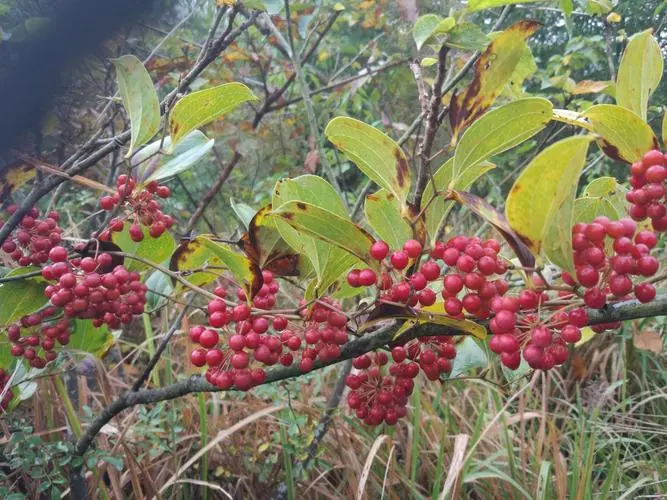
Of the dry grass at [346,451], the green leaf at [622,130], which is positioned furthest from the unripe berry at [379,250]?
the dry grass at [346,451]

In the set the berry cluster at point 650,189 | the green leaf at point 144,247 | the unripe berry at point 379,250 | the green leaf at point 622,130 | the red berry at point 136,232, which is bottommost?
the green leaf at point 144,247

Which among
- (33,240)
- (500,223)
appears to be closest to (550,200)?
(500,223)

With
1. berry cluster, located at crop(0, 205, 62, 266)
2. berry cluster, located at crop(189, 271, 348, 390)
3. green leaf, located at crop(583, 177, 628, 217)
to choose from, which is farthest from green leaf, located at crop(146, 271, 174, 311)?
green leaf, located at crop(583, 177, 628, 217)

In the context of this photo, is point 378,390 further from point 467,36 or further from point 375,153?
point 467,36

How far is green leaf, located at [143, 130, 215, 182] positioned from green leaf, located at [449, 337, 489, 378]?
18.6 inches

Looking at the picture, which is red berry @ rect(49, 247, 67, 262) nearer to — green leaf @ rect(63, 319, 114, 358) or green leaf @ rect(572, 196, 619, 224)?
green leaf @ rect(63, 319, 114, 358)

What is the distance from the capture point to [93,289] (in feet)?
2.51

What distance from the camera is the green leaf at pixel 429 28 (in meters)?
0.68

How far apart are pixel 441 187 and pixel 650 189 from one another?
0.20m

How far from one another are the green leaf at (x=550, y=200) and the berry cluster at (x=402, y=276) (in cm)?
11

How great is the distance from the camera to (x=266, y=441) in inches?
65.0

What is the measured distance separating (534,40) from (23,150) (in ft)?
10.9

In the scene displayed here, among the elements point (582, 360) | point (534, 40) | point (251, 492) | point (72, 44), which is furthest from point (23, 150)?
point (534, 40)

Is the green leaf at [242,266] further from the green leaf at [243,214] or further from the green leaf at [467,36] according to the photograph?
the green leaf at [467,36]
